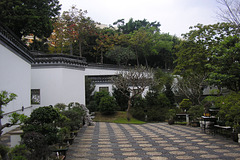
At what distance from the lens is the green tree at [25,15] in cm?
A: 1464

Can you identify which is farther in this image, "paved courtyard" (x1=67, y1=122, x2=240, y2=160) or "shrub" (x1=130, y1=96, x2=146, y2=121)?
"shrub" (x1=130, y1=96, x2=146, y2=121)

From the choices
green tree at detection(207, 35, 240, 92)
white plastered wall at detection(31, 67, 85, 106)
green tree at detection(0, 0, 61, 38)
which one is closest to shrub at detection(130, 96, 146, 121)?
white plastered wall at detection(31, 67, 85, 106)

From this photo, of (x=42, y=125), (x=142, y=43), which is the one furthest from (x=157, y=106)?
(x=42, y=125)

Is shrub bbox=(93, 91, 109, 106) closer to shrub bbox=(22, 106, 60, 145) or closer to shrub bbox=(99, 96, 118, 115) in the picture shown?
shrub bbox=(99, 96, 118, 115)

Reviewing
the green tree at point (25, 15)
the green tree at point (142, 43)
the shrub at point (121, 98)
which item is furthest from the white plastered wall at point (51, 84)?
the green tree at point (142, 43)

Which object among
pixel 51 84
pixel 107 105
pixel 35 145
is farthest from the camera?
pixel 107 105

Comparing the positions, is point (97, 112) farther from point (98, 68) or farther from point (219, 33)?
point (219, 33)

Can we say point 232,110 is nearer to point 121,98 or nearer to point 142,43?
point 121,98

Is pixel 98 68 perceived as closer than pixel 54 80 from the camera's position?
No

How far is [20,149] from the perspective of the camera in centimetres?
418

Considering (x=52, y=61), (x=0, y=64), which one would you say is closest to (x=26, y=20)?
(x=52, y=61)

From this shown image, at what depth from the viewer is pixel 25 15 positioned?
1482 cm

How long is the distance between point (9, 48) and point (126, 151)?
19.5 ft

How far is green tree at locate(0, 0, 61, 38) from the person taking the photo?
1464 cm
